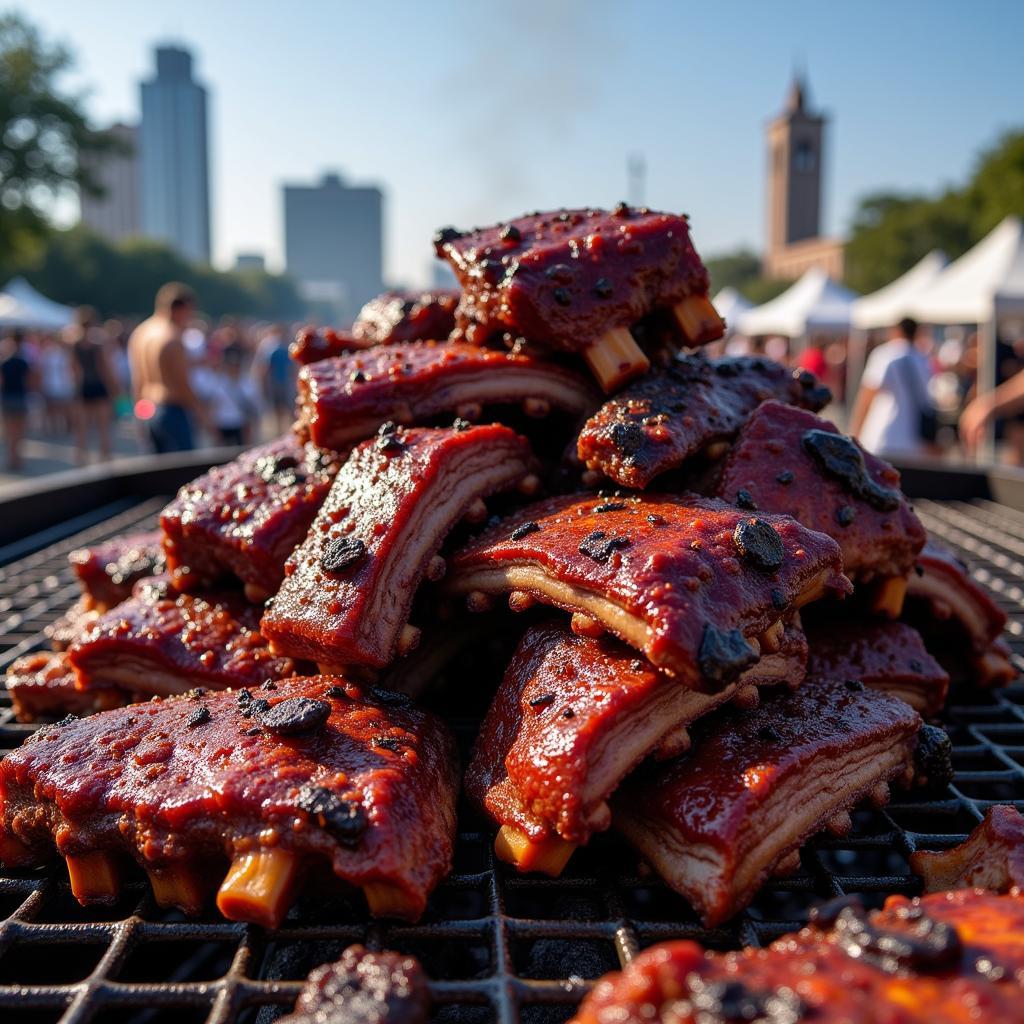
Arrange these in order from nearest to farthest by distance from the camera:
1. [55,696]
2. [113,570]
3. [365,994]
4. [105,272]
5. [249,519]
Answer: [365,994]
[249,519]
[55,696]
[113,570]
[105,272]

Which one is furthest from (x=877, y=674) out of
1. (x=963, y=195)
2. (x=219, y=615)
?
(x=963, y=195)

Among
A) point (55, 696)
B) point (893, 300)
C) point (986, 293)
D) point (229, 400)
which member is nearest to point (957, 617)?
point (55, 696)

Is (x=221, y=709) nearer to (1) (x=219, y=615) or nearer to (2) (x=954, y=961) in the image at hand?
(1) (x=219, y=615)

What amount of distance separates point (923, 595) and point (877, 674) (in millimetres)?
530

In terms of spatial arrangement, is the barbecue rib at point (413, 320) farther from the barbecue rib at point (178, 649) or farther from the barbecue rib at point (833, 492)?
the barbecue rib at point (833, 492)

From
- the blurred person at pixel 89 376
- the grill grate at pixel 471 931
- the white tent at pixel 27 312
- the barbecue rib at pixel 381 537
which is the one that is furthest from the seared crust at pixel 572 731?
the white tent at pixel 27 312

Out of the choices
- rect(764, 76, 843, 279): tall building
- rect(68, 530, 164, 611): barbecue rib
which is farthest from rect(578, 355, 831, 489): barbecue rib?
rect(764, 76, 843, 279): tall building

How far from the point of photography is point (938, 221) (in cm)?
7031

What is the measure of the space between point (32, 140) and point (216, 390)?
116 feet

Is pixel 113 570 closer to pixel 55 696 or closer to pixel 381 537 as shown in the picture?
pixel 55 696

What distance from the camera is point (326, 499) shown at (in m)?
2.97

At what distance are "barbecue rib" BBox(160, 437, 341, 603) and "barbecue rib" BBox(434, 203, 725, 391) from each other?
2.69ft

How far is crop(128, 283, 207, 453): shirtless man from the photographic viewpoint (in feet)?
35.7

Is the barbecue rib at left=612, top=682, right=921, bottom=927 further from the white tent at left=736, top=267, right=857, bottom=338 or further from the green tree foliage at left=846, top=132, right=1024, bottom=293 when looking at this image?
the green tree foliage at left=846, top=132, right=1024, bottom=293
